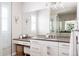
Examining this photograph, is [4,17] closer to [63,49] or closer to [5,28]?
[5,28]

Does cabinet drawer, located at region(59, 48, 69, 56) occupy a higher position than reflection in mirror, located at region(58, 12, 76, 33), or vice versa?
reflection in mirror, located at region(58, 12, 76, 33)

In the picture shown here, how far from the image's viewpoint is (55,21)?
1773mm

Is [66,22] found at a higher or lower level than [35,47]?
higher

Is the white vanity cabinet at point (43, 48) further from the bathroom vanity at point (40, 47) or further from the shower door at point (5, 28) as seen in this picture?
the shower door at point (5, 28)

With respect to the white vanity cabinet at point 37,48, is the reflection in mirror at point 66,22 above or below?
above

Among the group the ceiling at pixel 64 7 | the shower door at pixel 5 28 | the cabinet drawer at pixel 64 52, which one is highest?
the ceiling at pixel 64 7

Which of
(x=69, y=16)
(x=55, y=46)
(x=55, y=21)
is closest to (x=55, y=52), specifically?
(x=55, y=46)

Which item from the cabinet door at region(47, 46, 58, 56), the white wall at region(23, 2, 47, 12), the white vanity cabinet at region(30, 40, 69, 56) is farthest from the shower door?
the cabinet door at region(47, 46, 58, 56)

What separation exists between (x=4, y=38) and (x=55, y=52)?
851mm

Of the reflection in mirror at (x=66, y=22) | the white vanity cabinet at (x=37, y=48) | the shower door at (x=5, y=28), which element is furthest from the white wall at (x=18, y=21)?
the reflection in mirror at (x=66, y=22)

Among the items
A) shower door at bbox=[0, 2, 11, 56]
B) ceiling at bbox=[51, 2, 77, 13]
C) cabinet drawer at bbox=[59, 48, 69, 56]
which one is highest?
ceiling at bbox=[51, 2, 77, 13]

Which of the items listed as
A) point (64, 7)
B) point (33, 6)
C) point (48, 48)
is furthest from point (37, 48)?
point (64, 7)

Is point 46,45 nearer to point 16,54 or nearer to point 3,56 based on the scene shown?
point 16,54

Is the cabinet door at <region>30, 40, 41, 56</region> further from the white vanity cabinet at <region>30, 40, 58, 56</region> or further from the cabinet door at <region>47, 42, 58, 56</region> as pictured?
the cabinet door at <region>47, 42, 58, 56</region>
